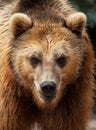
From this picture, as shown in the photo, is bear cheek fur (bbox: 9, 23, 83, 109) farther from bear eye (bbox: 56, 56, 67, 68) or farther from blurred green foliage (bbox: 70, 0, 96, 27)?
blurred green foliage (bbox: 70, 0, 96, 27)

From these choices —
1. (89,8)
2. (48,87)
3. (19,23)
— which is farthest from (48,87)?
(89,8)

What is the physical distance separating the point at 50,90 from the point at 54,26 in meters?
0.98

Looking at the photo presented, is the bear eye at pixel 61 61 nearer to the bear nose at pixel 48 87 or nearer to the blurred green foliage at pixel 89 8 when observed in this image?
the bear nose at pixel 48 87

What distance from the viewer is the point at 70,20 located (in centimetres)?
969

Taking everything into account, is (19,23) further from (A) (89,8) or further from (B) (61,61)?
(A) (89,8)

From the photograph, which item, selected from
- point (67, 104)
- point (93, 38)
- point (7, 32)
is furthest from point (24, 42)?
point (93, 38)

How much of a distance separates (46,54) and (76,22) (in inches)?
25.7

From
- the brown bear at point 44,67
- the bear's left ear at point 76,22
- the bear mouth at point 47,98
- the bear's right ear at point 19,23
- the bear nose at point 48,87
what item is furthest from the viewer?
the bear's left ear at point 76,22

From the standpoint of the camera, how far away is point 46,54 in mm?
9352

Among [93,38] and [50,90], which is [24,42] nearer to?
[50,90]

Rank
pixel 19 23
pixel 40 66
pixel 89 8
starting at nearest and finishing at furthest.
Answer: pixel 40 66
pixel 19 23
pixel 89 8

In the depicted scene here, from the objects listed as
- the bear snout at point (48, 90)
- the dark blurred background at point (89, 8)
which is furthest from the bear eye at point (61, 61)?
the dark blurred background at point (89, 8)

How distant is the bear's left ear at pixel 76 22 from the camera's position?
31.7ft

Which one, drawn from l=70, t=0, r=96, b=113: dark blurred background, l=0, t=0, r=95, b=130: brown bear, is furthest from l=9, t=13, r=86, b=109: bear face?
l=70, t=0, r=96, b=113: dark blurred background
